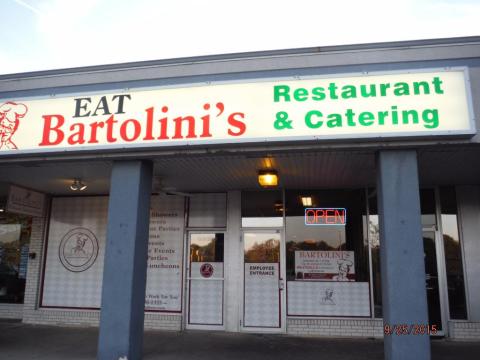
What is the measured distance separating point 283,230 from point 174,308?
3103 mm

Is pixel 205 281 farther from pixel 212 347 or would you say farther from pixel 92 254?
pixel 92 254

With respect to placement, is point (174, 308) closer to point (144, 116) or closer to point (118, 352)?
point (118, 352)

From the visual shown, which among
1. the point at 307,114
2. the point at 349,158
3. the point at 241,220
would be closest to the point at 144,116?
the point at 307,114

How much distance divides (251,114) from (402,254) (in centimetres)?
290

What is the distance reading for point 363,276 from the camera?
908cm

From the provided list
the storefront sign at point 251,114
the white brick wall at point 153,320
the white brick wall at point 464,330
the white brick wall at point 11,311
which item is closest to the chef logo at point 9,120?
the storefront sign at point 251,114

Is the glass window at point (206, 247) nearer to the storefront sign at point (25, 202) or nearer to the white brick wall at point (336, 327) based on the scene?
the white brick wall at point (336, 327)

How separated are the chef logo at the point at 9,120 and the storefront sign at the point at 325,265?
616 cm

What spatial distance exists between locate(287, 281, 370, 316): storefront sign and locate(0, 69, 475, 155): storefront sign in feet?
14.7

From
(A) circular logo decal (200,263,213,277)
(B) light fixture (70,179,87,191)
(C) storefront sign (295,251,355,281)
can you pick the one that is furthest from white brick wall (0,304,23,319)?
(C) storefront sign (295,251,355,281)

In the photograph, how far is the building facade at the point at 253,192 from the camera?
5816 mm

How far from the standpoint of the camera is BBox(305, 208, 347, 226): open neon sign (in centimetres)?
937
